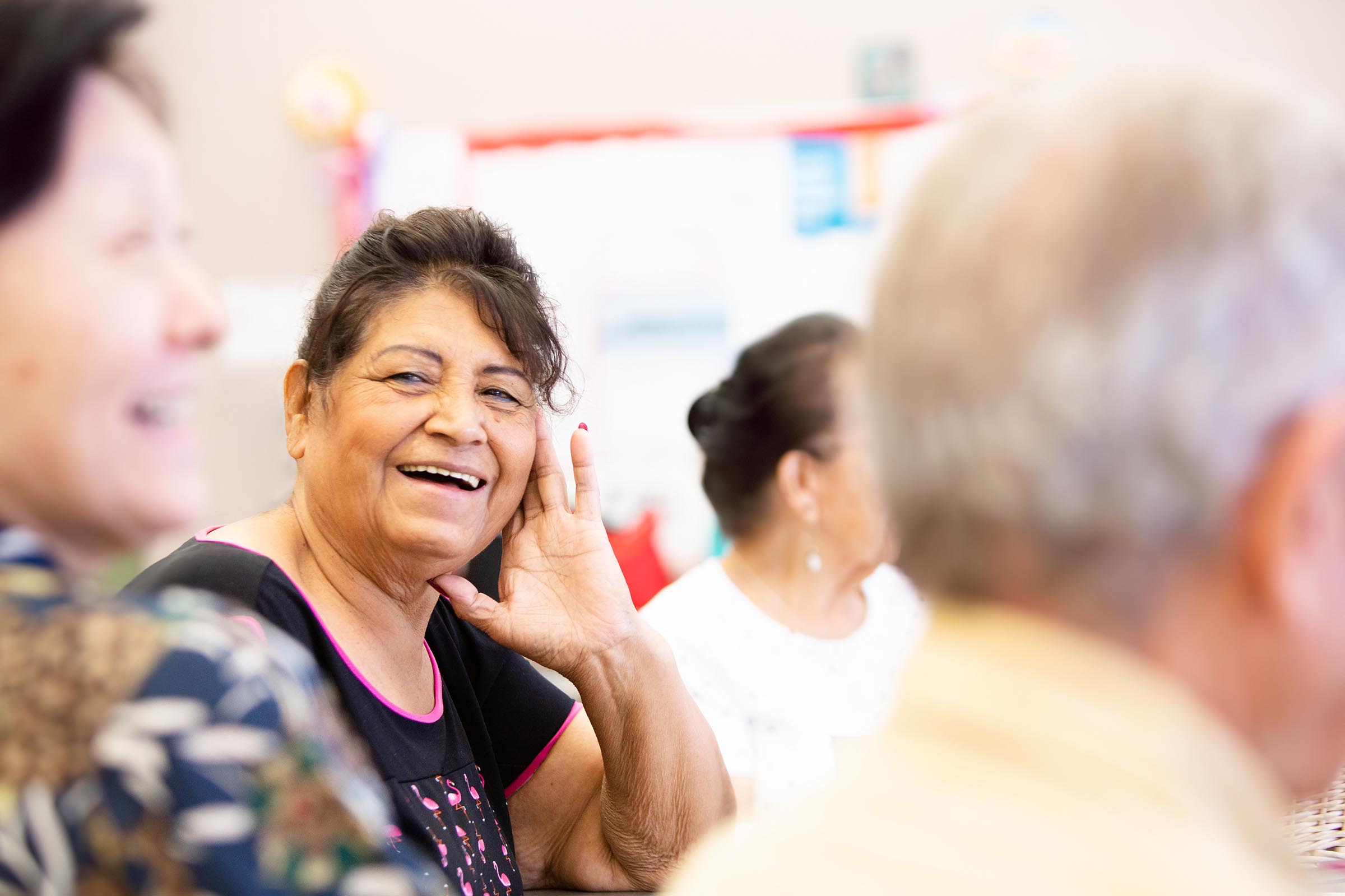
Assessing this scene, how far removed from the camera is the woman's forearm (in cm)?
160

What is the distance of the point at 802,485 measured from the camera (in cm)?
218

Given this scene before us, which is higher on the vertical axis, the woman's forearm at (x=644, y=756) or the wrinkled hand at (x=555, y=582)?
the wrinkled hand at (x=555, y=582)

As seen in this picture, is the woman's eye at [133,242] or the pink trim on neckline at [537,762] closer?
the woman's eye at [133,242]

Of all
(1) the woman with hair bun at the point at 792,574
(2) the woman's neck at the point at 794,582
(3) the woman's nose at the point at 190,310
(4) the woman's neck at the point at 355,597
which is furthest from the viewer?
(2) the woman's neck at the point at 794,582

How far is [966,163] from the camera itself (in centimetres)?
60

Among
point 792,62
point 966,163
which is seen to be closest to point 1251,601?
point 966,163

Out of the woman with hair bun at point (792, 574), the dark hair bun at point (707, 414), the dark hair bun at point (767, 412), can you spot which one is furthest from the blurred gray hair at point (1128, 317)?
the dark hair bun at point (707, 414)

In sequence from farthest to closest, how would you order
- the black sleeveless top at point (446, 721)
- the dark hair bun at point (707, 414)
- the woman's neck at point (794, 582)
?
the dark hair bun at point (707, 414) → the woman's neck at point (794, 582) → the black sleeveless top at point (446, 721)

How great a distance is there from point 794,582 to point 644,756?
2.15 feet

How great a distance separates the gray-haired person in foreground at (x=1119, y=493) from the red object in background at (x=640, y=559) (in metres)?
2.89

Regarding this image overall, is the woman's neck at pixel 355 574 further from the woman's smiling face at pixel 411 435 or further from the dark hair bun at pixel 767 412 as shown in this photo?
the dark hair bun at pixel 767 412

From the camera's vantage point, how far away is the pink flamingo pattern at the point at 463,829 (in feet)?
4.35

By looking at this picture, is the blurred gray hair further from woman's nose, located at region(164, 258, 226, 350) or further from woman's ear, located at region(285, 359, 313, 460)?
woman's ear, located at region(285, 359, 313, 460)

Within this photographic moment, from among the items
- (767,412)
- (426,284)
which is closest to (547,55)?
(767,412)
